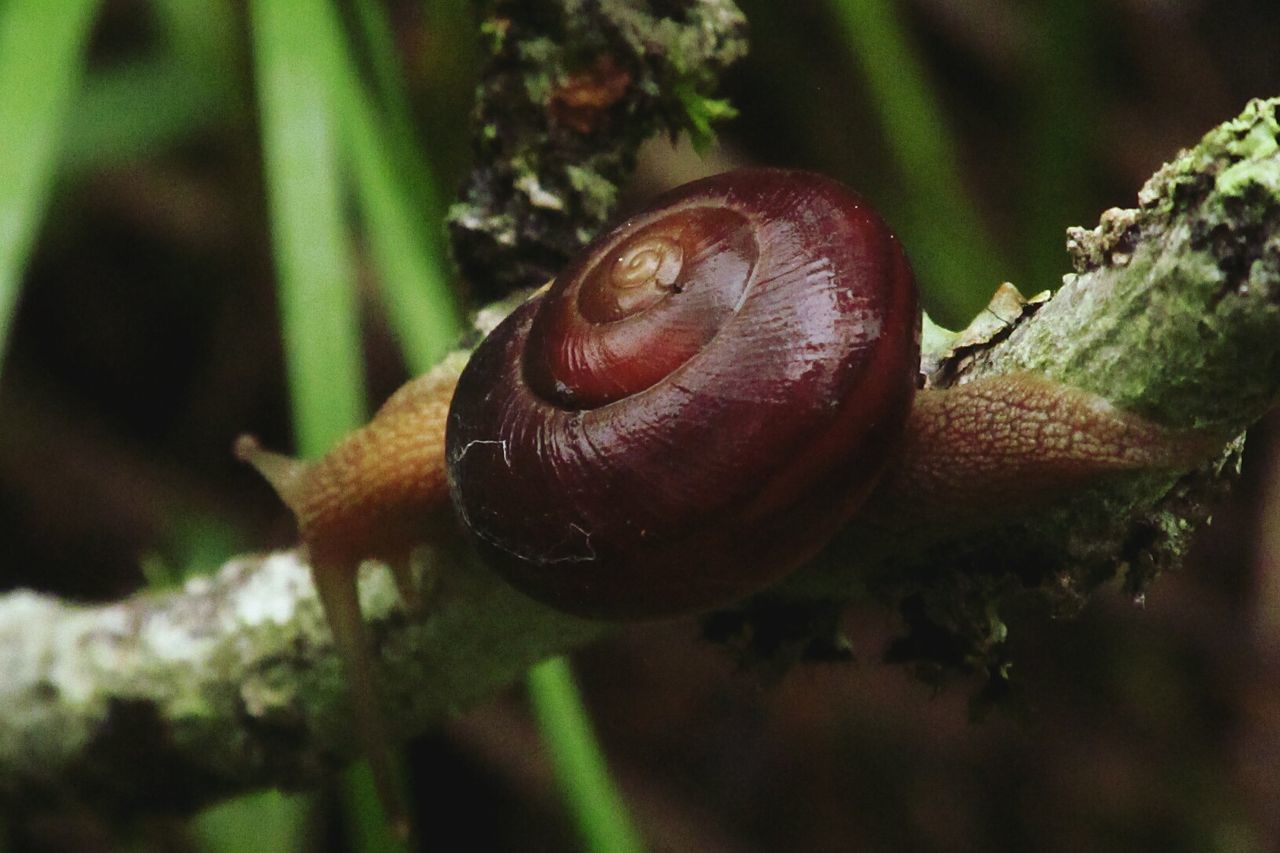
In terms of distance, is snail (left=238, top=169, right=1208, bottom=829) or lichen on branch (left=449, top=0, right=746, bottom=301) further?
lichen on branch (left=449, top=0, right=746, bottom=301)

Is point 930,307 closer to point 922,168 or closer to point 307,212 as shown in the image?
point 922,168

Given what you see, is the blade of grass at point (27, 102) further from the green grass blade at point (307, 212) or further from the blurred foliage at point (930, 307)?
the blurred foliage at point (930, 307)

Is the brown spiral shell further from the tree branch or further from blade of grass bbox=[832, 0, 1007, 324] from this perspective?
blade of grass bbox=[832, 0, 1007, 324]

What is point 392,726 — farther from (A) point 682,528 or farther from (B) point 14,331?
(B) point 14,331

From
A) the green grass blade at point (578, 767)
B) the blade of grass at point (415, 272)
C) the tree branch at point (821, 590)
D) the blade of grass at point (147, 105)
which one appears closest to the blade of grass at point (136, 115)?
the blade of grass at point (147, 105)

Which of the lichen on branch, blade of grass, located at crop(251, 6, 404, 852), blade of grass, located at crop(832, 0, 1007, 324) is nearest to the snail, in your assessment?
the lichen on branch

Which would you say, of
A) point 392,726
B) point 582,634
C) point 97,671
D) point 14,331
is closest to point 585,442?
point 582,634
